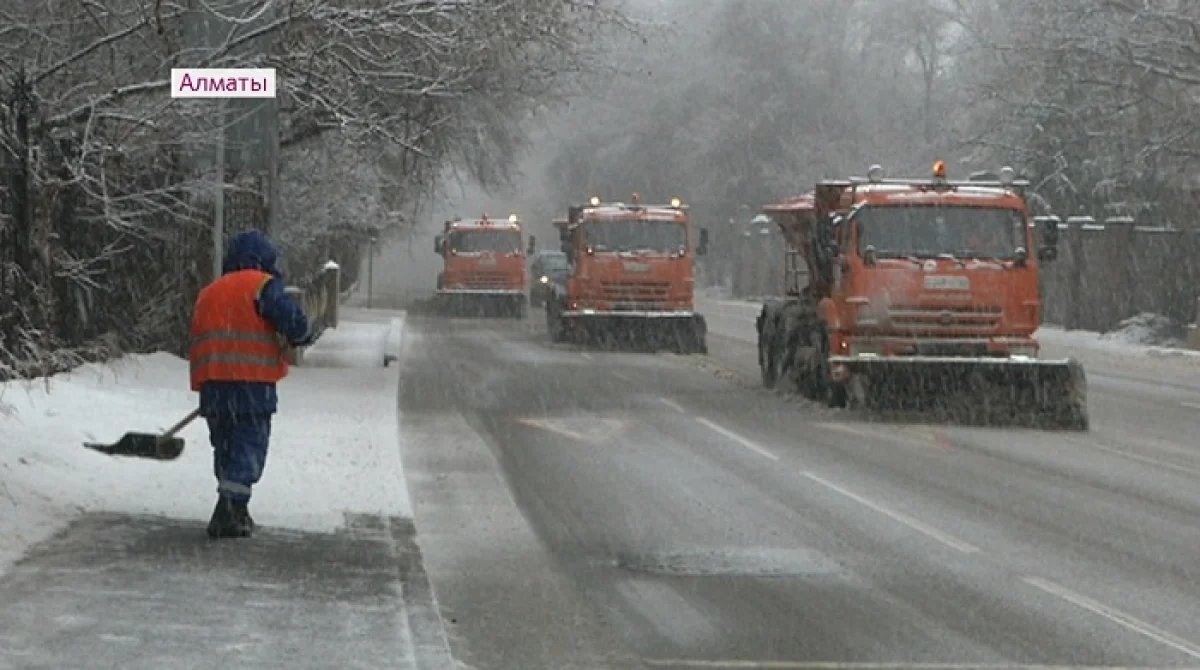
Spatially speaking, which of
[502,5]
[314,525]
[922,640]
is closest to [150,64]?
[502,5]

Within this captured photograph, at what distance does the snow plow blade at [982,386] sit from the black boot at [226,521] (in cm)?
1148

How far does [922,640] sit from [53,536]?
15.5ft

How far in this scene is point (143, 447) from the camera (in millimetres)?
13602

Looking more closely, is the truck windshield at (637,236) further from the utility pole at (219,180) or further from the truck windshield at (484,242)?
the utility pole at (219,180)

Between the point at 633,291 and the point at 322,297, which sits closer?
the point at 322,297

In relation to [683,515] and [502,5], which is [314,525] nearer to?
[683,515]

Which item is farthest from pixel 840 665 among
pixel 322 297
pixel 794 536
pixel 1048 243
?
pixel 322 297

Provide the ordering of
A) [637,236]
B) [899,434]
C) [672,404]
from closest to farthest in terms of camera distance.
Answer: [899,434] → [672,404] → [637,236]

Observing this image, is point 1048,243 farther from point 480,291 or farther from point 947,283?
point 480,291

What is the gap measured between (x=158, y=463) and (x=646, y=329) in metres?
22.2

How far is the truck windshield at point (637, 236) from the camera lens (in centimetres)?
3606

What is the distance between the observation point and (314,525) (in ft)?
39.2

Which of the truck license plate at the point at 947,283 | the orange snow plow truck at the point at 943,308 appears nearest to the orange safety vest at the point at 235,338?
the orange snow plow truck at the point at 943,308

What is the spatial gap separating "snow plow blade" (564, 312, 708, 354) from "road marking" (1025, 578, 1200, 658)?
79.7 ft
